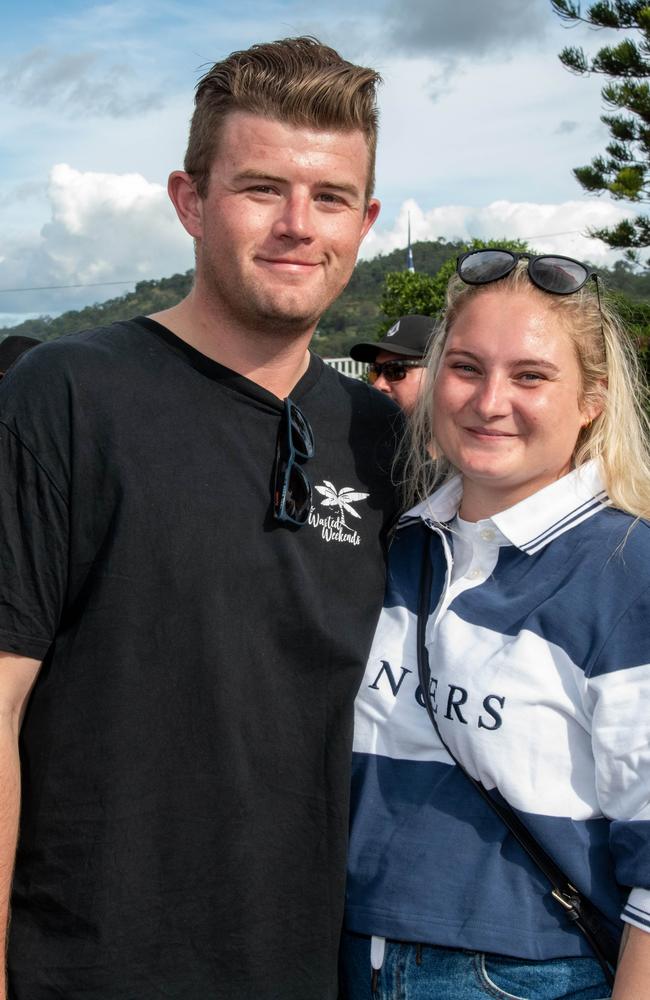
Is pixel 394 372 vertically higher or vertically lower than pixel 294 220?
lower

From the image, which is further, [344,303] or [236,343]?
[344,303]

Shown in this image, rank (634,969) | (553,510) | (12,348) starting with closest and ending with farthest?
(634,969) → (553,510) → (12,348)

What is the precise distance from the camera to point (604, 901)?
75.0 inches

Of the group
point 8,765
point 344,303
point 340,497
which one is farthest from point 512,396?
point 344,303

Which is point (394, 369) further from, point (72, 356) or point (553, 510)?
point (72, 356)

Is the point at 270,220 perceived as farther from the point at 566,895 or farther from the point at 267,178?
the point at 566,895

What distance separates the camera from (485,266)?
2.32 m

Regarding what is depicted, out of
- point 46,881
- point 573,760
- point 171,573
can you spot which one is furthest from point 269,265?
point 46,881

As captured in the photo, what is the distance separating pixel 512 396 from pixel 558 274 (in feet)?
1.05

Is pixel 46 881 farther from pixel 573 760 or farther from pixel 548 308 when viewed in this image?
pixel 548 308

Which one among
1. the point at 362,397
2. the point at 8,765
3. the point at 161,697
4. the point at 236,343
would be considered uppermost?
the point at 236,343

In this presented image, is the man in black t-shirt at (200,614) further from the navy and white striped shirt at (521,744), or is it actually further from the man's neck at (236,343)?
the navy and white striped shirt at (521,744)

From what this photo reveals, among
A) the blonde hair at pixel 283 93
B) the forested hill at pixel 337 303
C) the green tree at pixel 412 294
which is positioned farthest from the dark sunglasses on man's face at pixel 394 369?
the forested hill at pixel 337 303

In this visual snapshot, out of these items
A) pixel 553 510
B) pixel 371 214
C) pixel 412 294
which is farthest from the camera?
pixel 412 294
